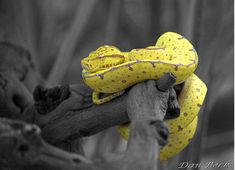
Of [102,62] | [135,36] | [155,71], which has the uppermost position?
[155,71]

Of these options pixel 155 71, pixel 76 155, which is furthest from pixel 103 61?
pixel 76 155

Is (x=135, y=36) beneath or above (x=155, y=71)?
beneath

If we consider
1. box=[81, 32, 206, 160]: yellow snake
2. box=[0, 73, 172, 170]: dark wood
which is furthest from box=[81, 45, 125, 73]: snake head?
box=[0, 73, 172, 170]: dark wood

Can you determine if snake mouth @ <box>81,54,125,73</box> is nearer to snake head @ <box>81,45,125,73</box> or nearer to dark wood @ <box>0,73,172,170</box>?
snake head @ <box>81,45,125,73</box>

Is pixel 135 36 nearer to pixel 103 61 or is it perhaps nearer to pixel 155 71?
pixel 103 61

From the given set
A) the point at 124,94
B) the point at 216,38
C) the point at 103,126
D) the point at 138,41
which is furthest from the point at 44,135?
the point at 138,41

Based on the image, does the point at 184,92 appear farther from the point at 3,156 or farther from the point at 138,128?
the point at 3,156
